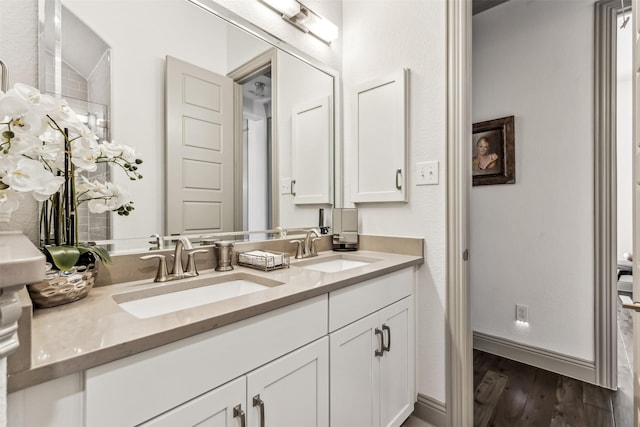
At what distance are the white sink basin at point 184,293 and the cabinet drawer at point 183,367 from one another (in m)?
0.22

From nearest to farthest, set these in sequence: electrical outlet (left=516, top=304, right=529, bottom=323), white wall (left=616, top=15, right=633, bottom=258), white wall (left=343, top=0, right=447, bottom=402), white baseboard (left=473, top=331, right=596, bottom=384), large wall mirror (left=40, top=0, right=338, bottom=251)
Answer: large wall mirror (left=40, top=0, right=338, bottom=251)
white wall (left=343, top=0, right=447, bottom=402)
white baseboard (left=473, top=331, right=596, bottom=384)
electrical outlet (left=516, top=304, right=529, bottom=323)
white wall (left=616, top=15, right=633, bottom=258)

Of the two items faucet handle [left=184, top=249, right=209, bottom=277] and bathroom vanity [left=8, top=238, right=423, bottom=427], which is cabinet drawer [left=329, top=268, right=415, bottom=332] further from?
faucet handle [left=184, top=249, right=209, bottom=277]

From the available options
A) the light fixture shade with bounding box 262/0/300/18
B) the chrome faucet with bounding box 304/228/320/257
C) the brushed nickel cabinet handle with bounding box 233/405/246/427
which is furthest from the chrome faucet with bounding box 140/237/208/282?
the light fixture shade with bounding box 262/0/300/18

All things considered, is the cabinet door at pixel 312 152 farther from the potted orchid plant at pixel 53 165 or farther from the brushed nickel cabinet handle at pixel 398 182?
the potted orchid plant at pixel 53 165

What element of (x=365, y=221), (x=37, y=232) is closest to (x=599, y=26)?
(x=365, y=221)

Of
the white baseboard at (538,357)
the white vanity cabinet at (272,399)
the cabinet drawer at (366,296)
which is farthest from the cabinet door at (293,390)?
the white baseboard at (538,357)

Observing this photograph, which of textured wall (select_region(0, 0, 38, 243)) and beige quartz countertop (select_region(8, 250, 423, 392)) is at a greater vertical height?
textured wall (select_region(0, 0, 38, 243))

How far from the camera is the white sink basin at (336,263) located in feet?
5.18

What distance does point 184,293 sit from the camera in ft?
3.46

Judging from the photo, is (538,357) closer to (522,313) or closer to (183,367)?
(522,313)

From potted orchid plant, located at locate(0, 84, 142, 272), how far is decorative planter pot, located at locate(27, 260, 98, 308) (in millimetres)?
24

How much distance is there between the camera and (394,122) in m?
1.67

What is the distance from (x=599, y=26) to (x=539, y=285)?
5.25ft

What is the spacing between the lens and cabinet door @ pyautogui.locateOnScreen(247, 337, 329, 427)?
32.1 inches
